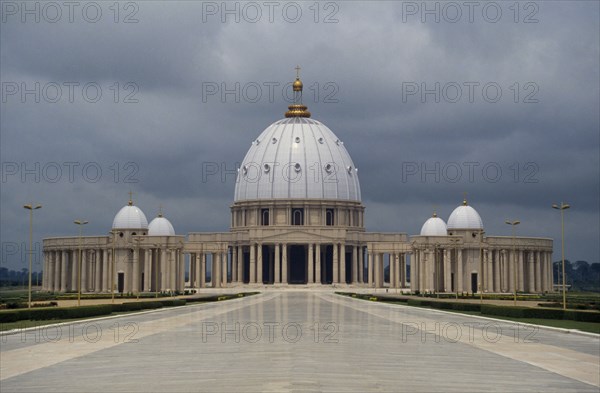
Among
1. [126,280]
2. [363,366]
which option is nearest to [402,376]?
[363,366]

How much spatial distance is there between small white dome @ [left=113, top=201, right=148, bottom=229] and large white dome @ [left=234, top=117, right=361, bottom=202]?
26170 millimetres

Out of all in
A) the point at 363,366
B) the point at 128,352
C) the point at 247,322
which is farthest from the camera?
the point at 247,322

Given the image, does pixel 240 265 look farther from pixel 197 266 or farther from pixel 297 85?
pixel 297 85

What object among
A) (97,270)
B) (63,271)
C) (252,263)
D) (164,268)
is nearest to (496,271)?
(252,263)

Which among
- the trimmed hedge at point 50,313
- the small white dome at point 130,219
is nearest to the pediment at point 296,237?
the small white dome at point 130,219

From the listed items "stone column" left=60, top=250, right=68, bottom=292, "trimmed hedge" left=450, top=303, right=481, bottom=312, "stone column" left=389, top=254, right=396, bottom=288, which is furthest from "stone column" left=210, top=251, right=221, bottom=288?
"trimmed hedge" left=450, top=303, right=481, bottom=312

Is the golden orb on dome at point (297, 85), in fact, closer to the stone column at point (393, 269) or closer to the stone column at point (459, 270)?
the stone column at point (393, 269)

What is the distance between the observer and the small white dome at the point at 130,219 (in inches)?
4908

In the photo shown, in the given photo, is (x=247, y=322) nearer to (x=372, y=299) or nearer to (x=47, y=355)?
(x=47, y=355)

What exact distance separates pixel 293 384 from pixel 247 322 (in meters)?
21.7

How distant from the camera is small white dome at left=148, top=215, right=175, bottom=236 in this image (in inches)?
5256

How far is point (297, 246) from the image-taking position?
14788 cm

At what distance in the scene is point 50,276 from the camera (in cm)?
12812

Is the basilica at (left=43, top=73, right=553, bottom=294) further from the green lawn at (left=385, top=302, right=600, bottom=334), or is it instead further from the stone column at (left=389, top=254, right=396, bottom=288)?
the green lawn at (left=385, top=302, right=600, bottom=334)
